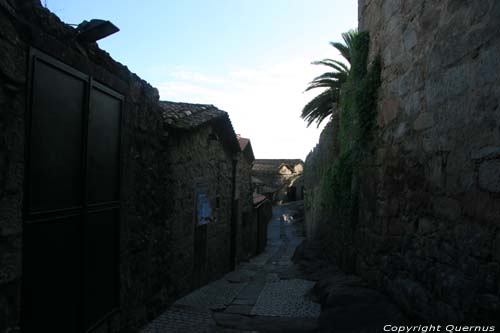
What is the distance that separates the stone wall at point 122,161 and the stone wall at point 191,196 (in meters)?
0.39

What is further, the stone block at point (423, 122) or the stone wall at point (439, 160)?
the stone block at point (423, 122)

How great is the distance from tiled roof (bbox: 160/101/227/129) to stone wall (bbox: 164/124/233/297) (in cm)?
18

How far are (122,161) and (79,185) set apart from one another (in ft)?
2.72

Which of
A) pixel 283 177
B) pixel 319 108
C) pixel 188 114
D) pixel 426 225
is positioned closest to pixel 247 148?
pixel 319 108

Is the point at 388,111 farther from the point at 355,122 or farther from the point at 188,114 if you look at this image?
the point at 188,114

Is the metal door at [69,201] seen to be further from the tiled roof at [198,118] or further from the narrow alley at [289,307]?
the tiled roof at [198,118]

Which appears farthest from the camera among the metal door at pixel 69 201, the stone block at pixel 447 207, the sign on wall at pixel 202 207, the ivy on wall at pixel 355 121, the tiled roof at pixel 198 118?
the sign on wall at pixel 202 207

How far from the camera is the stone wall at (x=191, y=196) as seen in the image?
220 inches

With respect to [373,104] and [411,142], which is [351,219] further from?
[411,142]

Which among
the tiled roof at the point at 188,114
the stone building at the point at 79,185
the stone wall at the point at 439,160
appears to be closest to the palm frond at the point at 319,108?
the tiled roof at the point at 188,114

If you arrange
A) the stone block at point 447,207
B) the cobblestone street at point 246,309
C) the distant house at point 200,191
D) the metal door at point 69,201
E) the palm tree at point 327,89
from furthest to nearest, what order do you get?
1. the palm tree at point 327,89
2. the distant house at point 200,191
3. the cobblestone street at point 246,309
4. the stone block at point 447,207
5. the metal door at point 69,201

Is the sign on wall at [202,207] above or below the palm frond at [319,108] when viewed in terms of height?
below

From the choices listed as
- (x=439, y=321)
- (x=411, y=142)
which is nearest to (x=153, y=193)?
(x=411, y=142)

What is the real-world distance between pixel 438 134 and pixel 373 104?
1.51 metres
